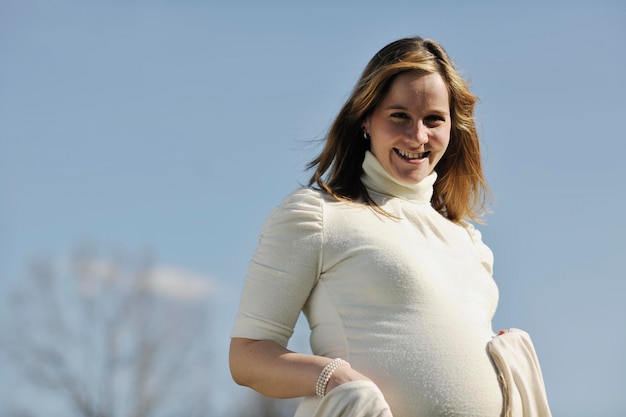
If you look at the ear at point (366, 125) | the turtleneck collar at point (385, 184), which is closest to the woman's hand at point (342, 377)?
the turtleneck collar at point (385, 184)

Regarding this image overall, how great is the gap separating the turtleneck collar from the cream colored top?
0.17 meters

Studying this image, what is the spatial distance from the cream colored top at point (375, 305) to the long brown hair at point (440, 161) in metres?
0.18

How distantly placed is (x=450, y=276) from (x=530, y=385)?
1.24 ft

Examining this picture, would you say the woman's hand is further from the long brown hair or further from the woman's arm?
the long brown hair

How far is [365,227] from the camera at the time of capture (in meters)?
2.93

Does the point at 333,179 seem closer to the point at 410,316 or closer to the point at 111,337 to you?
the point at 410,316

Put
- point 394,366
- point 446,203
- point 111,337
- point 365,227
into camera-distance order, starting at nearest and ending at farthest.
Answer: point 394,366 < point 365,227 < point 446,203 < point 111,337

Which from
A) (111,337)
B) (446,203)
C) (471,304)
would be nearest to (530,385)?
(471,304)

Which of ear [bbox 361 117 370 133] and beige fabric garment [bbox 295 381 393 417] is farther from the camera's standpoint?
ear [bbox 361 117 370 133]

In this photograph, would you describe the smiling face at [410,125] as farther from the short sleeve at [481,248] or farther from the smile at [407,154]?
the short sleeve at [481,248]

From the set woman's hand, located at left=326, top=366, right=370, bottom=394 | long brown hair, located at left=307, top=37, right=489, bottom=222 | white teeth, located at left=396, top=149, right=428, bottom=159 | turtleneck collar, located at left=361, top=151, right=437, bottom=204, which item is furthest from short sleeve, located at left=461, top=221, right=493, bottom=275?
woman's hand, located at left=326, top=366, right=370, bottom=394

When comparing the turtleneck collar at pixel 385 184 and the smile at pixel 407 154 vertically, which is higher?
the smile at pixel 407 154

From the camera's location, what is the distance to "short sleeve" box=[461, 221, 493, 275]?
10.9 feet

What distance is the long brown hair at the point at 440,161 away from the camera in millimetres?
3145
